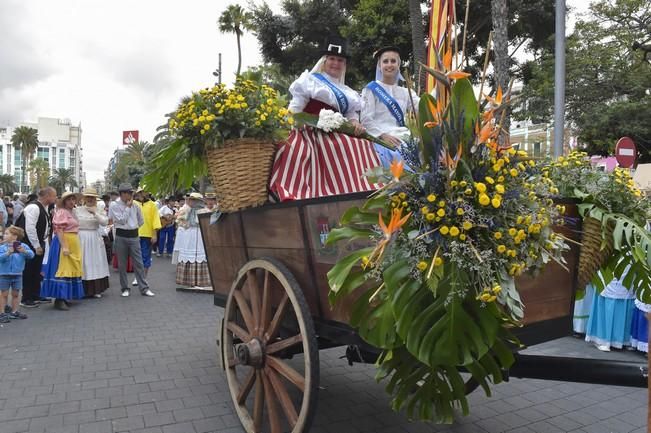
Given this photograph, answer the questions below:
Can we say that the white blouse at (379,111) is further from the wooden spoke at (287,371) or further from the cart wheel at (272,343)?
the wooden spoke at (287,371)

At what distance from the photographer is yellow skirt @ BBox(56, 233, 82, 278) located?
7180mm

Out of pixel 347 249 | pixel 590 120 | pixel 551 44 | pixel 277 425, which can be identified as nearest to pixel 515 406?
pixel 277 425

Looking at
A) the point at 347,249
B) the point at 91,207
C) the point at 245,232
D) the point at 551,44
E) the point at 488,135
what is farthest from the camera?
the point at 551,44

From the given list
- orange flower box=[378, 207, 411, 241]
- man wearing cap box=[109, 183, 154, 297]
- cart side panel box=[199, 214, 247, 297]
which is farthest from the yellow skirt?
orange flower box=[378, 207, 411, 241]

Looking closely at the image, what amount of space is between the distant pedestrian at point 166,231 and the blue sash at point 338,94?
1124 cm

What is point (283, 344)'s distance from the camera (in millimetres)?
2652

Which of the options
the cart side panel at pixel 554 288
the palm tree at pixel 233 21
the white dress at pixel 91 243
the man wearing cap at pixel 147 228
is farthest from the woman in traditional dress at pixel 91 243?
the palm tree at pixel 233 21

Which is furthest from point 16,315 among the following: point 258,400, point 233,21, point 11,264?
point 233,21

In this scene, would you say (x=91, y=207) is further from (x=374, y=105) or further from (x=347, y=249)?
(x=347, y=249)

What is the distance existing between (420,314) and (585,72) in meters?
16.1

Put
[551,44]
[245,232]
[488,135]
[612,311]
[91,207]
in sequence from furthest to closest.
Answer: [551,44]
[91,207]
[612,311]
[245,232]
[488,135]

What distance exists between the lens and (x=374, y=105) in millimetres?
3963

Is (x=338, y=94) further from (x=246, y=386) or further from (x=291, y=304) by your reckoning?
(x=246, y=386)

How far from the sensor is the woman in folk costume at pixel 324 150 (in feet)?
10.7
